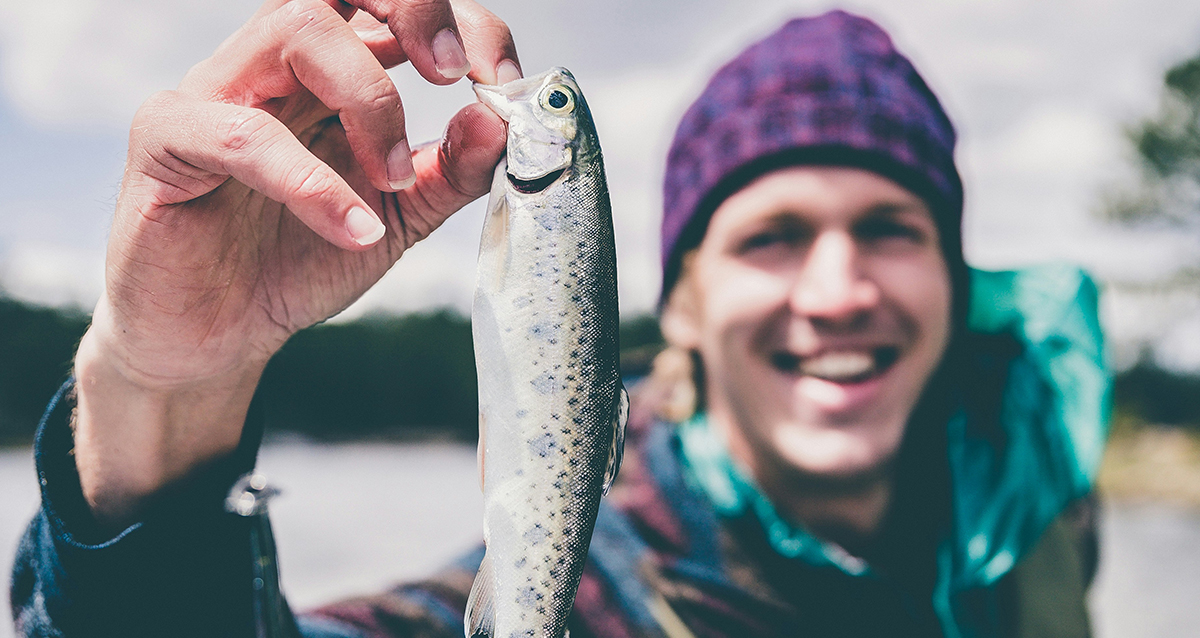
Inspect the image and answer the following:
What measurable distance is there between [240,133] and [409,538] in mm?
15383

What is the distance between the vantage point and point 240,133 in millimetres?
1558

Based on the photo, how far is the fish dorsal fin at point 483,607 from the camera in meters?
1.60

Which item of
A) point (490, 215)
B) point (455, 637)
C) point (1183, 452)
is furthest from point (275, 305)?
point (1183, 452)

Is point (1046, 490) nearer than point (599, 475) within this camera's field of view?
No

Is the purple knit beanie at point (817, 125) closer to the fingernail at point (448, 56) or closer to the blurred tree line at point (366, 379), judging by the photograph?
the fingernail at point (448, 56)

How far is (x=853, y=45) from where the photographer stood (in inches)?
132

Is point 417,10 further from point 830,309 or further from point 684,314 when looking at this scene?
point 684,314

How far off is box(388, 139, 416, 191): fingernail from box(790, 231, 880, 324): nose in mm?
1784

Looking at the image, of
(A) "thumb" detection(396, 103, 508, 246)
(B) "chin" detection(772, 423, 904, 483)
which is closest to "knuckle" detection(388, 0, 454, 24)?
(A) "thumb" detection(396, 103, 508, 246)

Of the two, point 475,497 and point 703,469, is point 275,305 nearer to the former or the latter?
point 703,469

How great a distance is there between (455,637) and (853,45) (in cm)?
282

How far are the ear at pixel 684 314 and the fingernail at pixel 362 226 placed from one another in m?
2.07

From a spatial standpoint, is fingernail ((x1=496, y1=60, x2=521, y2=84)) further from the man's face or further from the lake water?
the lake water

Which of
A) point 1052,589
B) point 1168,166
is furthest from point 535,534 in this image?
point 1168,166
